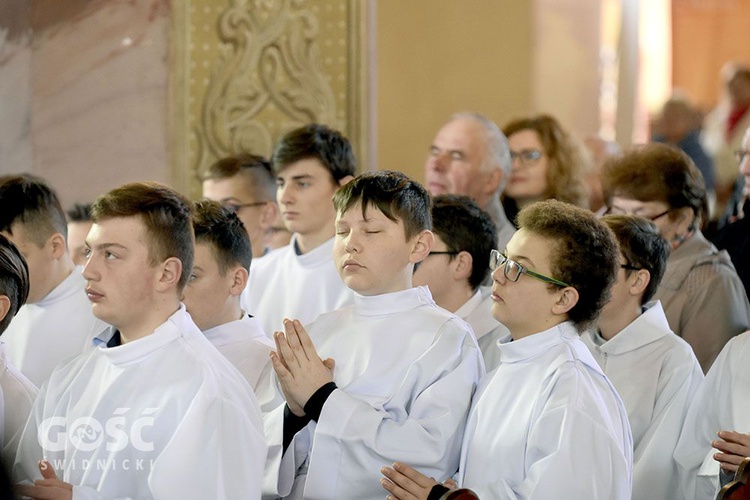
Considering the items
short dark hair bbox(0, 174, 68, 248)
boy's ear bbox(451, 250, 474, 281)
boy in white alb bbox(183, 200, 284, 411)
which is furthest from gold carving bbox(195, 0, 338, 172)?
boy in white alb bbox(183, 200, 284, 411)

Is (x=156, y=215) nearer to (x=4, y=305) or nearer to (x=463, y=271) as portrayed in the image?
(x=4, y=305)

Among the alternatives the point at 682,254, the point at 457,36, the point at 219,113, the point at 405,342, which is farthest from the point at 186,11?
the point at 405,342

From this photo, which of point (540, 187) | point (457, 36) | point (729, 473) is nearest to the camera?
point (729, 473)

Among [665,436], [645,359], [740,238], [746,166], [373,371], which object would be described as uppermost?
[746,166]

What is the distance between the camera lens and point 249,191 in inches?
215

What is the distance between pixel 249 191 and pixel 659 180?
1.71 m

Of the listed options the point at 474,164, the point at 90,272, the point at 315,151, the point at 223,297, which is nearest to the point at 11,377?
the point at 90,272

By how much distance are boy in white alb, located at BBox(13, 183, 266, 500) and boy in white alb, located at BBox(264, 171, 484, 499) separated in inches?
15.5

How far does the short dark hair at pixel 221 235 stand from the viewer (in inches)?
163

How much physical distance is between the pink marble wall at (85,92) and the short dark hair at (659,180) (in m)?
2.64

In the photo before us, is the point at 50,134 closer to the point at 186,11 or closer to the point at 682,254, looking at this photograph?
the point at 186,11

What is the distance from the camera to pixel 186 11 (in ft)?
22.0

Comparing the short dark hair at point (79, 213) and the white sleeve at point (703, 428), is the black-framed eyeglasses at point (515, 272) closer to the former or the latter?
the white sleeve at point (703, 428)

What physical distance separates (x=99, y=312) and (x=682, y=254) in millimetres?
2494
